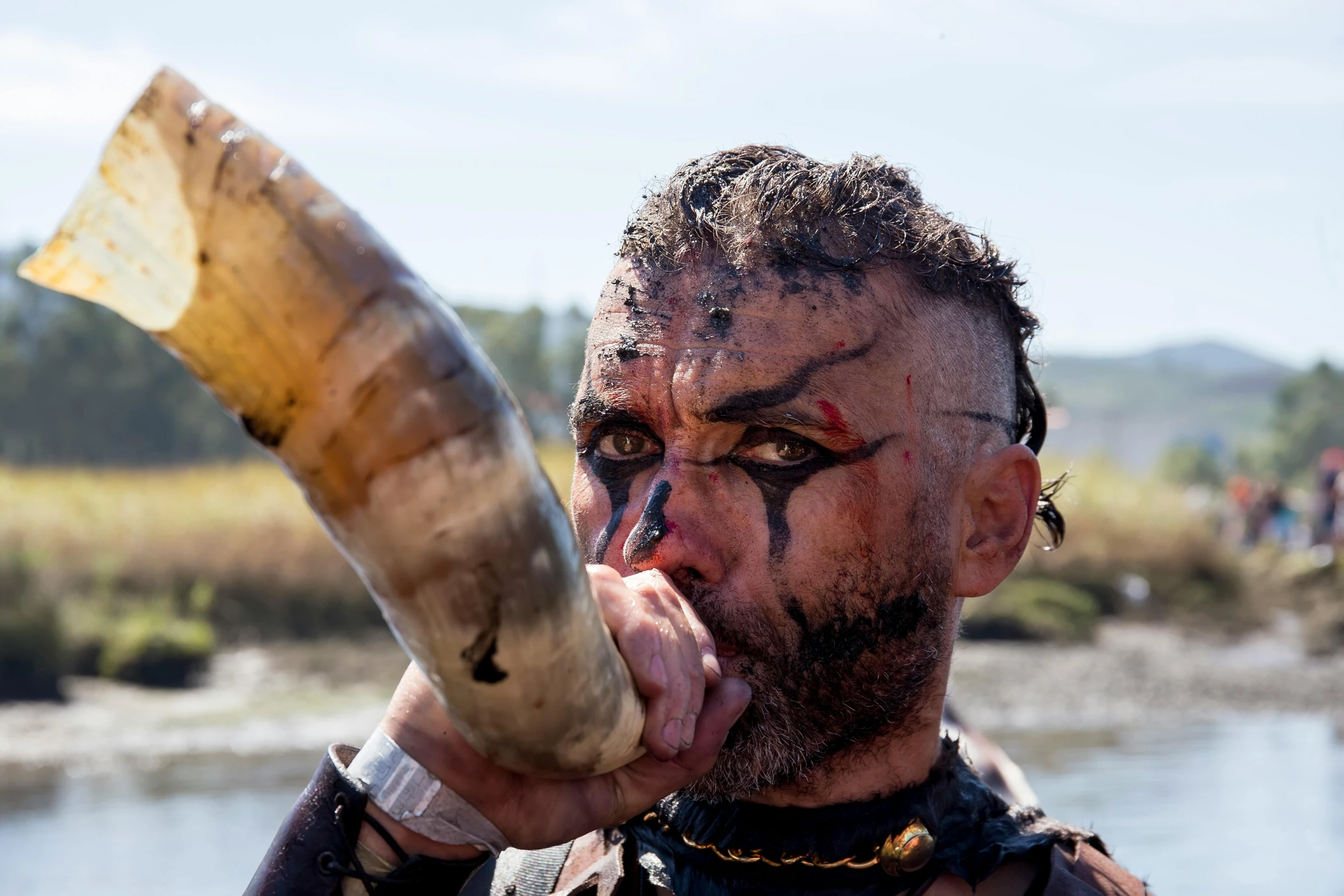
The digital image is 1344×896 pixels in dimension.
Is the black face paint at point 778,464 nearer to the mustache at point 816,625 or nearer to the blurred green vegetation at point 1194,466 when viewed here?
the mustache at point 816,625

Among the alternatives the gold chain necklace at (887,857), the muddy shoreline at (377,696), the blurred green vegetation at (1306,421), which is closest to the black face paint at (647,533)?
the gold chain necklace at (887,857)

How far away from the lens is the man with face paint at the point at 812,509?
225 cm

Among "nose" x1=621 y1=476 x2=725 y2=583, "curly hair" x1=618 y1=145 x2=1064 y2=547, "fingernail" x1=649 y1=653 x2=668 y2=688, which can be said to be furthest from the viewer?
"curly hair" x1=618 y1=145 x2=1064 y2=547

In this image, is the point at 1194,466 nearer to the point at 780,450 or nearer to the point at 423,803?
the point at 780,450

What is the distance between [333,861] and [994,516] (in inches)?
47.5

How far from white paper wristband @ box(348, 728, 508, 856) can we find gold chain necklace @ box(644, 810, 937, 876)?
642mm

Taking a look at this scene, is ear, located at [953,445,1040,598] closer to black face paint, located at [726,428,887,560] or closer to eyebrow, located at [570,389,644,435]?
black face paint, located at [726,428,887,560]

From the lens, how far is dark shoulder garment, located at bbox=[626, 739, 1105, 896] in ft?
7.70

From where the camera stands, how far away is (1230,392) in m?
128

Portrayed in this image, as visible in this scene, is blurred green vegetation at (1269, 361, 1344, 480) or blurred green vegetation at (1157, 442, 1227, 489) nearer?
blurred green vegetation at (1157, 442, 1227, 489)

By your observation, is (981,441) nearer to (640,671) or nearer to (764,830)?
(764,830)

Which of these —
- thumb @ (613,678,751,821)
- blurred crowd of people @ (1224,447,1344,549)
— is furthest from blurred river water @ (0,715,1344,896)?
thumb @ (613,678,751,821)

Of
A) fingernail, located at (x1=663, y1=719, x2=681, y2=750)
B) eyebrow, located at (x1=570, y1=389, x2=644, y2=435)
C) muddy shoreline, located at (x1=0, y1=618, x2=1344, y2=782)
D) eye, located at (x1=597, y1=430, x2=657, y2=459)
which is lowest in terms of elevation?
muddy shoreline, located at (x1=0, y1=618, x2=1344, y2=782)

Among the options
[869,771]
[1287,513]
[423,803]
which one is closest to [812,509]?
[869,771]
